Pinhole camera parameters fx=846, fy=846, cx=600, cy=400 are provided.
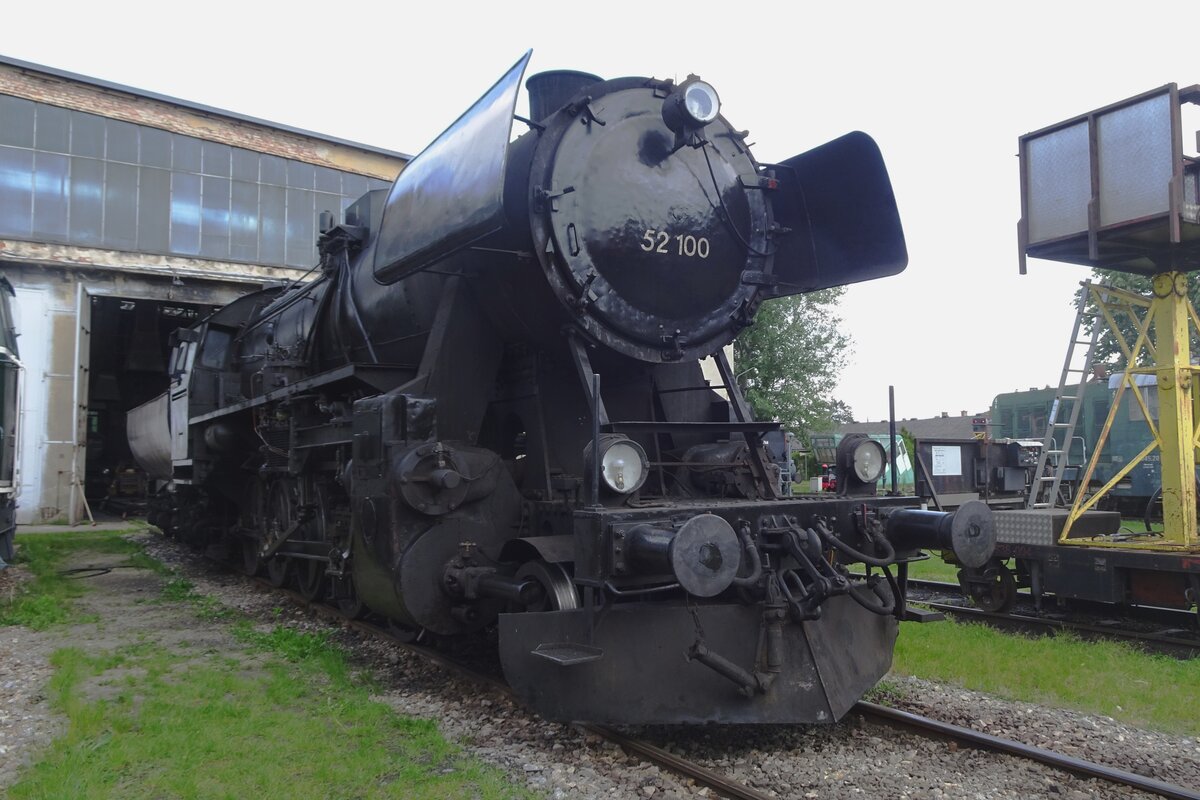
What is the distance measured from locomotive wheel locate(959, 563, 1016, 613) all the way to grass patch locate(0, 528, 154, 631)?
337 inches

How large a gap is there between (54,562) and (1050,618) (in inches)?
494

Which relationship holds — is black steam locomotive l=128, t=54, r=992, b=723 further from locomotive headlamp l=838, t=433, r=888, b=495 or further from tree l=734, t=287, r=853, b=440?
tree l=734, t=287, r=853, b=440

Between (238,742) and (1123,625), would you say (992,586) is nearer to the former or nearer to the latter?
(1123,625)

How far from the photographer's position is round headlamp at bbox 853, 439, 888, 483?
5168 mm

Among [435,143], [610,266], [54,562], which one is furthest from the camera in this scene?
[54,562]

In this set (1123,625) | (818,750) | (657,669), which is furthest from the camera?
(1123,625)

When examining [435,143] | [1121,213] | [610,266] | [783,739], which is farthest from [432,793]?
[1121,213]

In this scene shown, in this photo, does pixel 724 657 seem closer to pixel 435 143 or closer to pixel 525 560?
pixel 525 560

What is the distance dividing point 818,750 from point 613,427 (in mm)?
1901

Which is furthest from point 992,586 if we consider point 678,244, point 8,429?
point 8,429

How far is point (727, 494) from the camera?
5.04 meters

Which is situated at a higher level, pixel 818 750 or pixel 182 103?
pixel 182 103

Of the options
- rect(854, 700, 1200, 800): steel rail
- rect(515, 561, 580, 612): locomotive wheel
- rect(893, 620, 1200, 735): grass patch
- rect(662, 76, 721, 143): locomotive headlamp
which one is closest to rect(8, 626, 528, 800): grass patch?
rect(515, 561, 580, 612): locomotive wheel

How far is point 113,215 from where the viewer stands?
59.5ft
